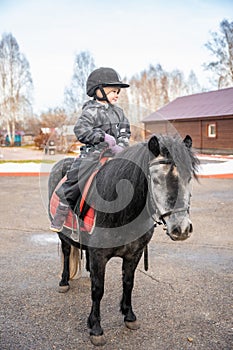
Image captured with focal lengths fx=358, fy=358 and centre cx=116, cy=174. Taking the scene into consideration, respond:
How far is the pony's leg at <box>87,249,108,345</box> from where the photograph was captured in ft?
9.56

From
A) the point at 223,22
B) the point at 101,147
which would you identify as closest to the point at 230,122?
the point at 223,22

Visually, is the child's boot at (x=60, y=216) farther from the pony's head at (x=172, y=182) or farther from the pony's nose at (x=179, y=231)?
the pony's nose at (x=179, y=231)

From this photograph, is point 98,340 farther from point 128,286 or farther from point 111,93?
point 111,93

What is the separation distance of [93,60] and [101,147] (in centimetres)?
3447

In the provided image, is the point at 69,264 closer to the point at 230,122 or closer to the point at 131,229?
the point at 131,229

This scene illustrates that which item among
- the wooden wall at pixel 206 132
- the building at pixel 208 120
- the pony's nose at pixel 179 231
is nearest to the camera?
the pony's nose at pixel 179 231

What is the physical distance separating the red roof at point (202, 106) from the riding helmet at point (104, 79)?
72.7 ft

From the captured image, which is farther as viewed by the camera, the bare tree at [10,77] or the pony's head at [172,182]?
the bare tree at [10,77]

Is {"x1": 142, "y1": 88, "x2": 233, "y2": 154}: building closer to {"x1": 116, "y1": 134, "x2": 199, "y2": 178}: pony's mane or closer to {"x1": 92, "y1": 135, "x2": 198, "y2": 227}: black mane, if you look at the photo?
{"x1": 92, "y1": 135, "x2": 198, "y2": 227}: black mane

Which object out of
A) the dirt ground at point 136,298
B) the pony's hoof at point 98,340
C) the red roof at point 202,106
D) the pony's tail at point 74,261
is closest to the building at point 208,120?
the red roof at point 202,106

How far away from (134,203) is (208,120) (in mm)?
25067

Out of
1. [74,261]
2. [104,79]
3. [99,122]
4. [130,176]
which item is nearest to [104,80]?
[104,79]

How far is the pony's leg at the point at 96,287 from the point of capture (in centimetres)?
291

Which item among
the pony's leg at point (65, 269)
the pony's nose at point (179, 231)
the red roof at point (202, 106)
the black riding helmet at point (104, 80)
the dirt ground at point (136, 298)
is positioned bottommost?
the dirt ground at point (136, 298)
